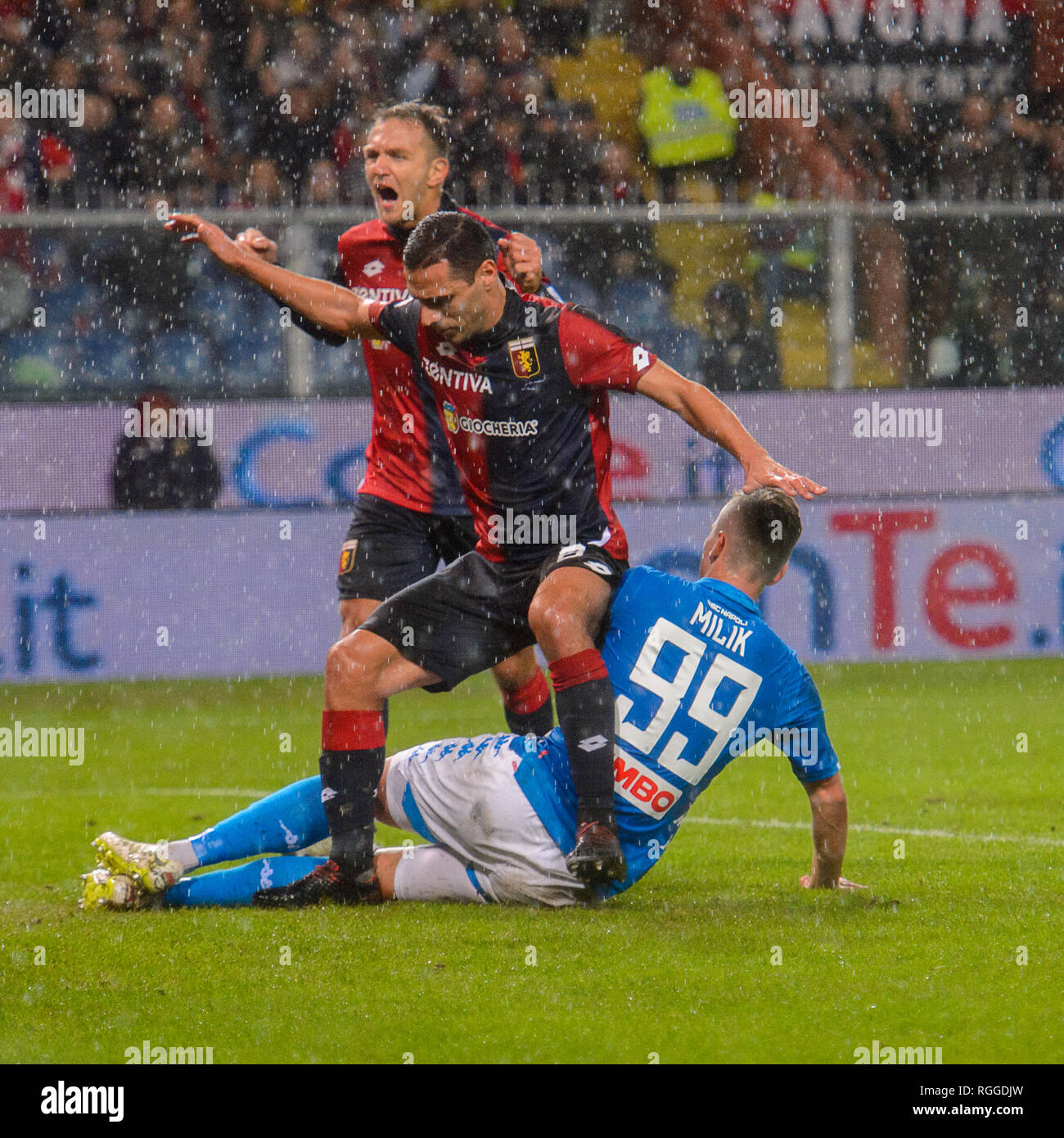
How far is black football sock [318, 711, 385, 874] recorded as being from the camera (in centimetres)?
399

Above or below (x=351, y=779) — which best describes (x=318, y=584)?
above

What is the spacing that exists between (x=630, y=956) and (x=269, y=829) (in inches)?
44.5

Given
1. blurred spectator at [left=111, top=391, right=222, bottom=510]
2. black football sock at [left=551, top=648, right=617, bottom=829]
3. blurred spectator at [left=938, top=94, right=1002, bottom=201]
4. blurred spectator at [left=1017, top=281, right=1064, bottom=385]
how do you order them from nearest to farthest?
black football sock at [left=551, top=648, right=617, bottom=829], blurred spectator at [left=111, top=391, right=222, bottom=510], blurred spectator at [left=1017, top=281, right=1064, bottom=385], blurred spectator at [left=938, top=94, right=1002, bottom=201]

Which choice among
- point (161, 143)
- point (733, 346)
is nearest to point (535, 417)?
point (733, 346)

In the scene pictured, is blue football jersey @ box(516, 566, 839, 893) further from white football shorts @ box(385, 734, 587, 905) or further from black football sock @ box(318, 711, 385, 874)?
black football sock @ box(318, 711, 385, 874)

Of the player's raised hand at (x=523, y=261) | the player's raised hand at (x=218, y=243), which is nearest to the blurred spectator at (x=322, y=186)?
the player's raised hand at (x=218, y=243)

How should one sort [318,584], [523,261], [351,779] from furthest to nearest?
[318,584]
[523,261]
[351,779]

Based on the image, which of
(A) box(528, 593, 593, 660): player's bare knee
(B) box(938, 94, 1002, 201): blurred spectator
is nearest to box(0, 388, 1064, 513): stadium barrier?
(B) box(938, 94, 1002, 201): blurred spectator

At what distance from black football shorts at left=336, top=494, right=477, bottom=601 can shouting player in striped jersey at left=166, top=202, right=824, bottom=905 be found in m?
0.91

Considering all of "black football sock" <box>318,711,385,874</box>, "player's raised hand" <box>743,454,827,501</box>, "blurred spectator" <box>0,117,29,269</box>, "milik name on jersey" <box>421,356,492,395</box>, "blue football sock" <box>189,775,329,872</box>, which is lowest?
"blue football sock" <box>189,775,329,872</box>

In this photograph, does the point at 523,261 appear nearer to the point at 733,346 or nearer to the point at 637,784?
the point at 637,784

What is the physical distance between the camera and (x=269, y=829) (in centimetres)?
415

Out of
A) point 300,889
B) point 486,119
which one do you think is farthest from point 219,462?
point 300,889

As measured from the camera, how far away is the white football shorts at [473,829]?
3.89 meters
